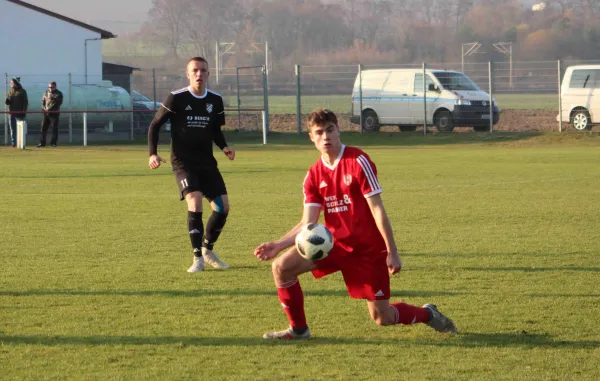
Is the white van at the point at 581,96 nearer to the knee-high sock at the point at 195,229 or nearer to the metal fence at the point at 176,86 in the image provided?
the metal fence at the point at 176,86

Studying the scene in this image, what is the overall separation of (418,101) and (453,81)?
1435mm

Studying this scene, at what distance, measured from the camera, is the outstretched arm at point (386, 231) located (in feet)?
18.6

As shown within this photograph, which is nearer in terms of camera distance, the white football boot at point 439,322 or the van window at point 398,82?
the white football boot at point 439,322

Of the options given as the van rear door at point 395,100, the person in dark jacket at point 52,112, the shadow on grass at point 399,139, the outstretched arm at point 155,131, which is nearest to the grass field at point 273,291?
the outstretched arm at point 155,131

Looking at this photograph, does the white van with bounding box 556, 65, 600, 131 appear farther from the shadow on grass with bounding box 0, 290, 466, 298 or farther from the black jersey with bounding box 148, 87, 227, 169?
the shadow on grass with bounding box 0, 290, 466, 298

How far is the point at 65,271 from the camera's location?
853cm

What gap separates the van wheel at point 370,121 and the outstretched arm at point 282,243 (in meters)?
26.5

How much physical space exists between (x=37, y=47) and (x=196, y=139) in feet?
112

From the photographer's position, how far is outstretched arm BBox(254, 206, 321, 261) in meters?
5.71

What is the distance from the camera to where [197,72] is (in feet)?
28.3

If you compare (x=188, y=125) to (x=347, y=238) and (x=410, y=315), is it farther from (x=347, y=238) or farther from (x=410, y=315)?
(x=410, y=315)

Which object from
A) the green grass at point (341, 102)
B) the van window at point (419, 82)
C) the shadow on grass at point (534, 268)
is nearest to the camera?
the shadow on grass at point (534, 268)

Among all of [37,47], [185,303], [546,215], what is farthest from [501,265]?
[37,47]

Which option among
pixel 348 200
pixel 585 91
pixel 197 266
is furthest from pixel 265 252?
pixel 585 91
